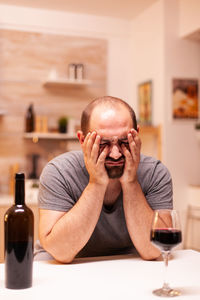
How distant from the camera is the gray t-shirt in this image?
5.47 ft

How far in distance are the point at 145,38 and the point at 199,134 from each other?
127 centimetres

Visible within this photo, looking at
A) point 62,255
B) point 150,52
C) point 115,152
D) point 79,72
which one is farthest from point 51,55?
point 62,255

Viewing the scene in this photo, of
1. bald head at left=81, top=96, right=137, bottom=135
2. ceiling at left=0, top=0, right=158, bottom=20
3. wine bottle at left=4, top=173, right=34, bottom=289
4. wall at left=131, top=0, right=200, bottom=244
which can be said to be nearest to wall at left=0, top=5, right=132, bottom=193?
ceiling at left=0, top=0, right=158, bottom=20

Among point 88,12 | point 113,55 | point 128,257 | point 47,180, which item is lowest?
point 128,257

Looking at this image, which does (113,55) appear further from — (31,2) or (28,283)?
(28,283)

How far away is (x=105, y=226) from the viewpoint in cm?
169

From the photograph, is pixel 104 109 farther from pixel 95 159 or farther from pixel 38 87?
pixel 38 87

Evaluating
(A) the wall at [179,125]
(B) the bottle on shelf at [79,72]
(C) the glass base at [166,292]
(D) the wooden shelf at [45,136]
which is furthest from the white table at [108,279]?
(B) the bottle on shelf at [79,72]

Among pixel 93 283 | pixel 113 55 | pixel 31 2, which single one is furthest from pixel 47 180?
pixel 113 55

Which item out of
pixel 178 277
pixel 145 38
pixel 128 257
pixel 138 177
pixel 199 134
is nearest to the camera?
pixel 178 277

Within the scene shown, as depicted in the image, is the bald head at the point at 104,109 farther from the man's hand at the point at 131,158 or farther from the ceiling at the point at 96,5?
the ceiling at the point at 96,5

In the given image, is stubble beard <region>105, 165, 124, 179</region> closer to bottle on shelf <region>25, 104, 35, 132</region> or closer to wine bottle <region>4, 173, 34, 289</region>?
wine bottle <region>4, 173, 34, 289</region>

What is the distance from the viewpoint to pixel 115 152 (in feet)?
5.17

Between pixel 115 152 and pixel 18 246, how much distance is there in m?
0.56
